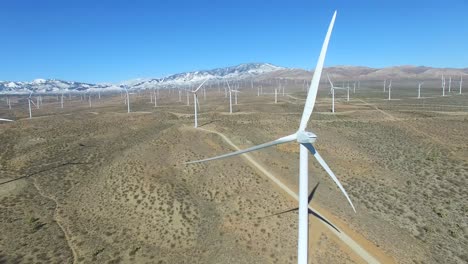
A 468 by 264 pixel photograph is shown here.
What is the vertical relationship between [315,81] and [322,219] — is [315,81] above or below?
above

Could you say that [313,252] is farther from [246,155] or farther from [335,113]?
[335,113]

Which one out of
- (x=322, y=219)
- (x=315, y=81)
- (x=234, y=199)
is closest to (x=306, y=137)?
(x=315, y=81)

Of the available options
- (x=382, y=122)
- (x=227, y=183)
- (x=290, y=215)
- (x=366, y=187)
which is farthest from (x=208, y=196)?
(x=382, y=122)

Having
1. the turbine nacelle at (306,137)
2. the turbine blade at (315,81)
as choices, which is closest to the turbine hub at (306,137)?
the turbine nacelle at (306,137)

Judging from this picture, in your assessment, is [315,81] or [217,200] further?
[217,200]

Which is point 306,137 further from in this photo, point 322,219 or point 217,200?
point 217,200

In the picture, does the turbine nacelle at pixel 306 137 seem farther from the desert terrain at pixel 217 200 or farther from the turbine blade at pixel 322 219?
the turbine blade at pixel 322 219

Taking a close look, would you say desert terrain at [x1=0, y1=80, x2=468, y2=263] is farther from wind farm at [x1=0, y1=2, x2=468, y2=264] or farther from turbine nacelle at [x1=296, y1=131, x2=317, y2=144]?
turbine nacelle at [x1=296, y1=131, x2=317, y2=144]

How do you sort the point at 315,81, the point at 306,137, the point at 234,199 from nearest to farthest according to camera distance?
the point at 306,137 < the point at 315,81 < the point at 234,199


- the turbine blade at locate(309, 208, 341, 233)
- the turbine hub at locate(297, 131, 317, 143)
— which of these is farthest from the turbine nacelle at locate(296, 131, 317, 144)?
the turbine blade at locate(309, 208, 341, 233)
